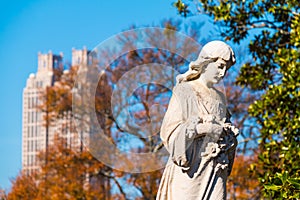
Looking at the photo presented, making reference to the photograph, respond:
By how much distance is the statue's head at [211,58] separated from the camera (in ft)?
21.6

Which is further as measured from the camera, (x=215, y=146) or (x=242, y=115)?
(x=242, y=115)

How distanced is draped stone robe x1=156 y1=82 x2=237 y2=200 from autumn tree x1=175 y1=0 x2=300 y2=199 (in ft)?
14.4

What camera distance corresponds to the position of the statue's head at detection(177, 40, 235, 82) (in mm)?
6594

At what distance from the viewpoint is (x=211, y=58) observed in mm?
6609

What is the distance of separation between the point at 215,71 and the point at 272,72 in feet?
28.9

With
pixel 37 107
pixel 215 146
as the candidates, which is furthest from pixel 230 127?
pixel 37 107

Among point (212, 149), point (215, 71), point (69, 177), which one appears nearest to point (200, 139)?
point (212, 149)

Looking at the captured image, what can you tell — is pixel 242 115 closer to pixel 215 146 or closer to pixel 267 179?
pixel 267 179

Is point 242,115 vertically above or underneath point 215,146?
above

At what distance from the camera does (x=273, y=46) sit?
49.2ft

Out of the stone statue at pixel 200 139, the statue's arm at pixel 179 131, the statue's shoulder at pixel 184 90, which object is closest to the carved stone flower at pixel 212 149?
the stone statue at pixel 200 139

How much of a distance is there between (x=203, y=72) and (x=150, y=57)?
21.1 metres

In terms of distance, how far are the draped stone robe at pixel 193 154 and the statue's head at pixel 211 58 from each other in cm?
20

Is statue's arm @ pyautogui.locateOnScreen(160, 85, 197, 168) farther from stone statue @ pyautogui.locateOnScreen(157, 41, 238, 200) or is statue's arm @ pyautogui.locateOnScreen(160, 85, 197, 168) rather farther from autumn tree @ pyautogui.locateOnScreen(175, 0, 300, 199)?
autumn tree @ pyautogui.locateOnScreen(175, 0, 300, 199)
